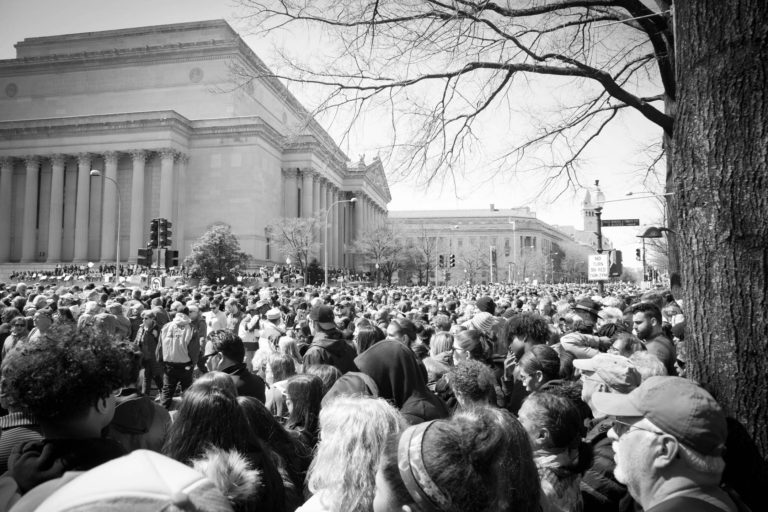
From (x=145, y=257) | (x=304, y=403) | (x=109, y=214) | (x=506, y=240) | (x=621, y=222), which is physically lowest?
(x=304, y=403)

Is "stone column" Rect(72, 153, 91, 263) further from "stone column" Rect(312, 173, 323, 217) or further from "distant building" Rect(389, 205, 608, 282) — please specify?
"distant building" Rect(389, 205, 608, 282)

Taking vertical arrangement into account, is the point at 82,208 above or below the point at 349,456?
above

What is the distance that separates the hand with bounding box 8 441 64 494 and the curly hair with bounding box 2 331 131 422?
0.14 metres

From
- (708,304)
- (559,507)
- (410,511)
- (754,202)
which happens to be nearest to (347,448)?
(410,511)

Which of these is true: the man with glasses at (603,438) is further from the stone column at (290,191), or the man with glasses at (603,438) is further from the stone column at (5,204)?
the stone column at (5,204)

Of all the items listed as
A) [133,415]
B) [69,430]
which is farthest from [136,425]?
[69,430]

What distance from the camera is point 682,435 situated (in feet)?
7.36

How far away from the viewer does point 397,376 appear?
4.47 metres

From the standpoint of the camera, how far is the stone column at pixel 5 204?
2297 inches

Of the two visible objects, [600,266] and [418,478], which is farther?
[600,266]

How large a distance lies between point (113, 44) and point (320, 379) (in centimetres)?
7780

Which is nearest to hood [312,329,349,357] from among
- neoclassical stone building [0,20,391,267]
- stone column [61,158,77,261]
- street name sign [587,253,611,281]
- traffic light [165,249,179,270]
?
street name sign [587,253,611,281]

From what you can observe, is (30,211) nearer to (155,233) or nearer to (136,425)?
(155,233)

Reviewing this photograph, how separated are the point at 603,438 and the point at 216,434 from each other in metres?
2.46
